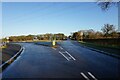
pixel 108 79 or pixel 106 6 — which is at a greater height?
pixel 106 6

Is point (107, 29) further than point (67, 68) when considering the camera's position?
Yes

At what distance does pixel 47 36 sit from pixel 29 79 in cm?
11629

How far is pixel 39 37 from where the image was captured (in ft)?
424

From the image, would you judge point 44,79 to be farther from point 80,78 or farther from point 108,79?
point 108,79

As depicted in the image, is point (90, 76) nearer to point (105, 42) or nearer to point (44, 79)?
point (44, 79)

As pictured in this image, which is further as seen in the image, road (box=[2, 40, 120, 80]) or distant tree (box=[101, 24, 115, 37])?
distant tree (box=[101, 24, 115, 37])

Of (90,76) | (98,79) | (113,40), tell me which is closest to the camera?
(98,79)

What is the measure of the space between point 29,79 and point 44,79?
0.75 meters

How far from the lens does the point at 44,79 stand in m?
11.6

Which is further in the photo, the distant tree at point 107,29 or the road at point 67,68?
the distant tree at point 107,29

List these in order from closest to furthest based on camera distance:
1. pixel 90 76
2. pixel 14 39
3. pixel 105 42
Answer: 1. pixel 90 76
2. pixel 105 42
3. pixel 14 39

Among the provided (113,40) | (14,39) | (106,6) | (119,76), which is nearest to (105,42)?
(113,40)

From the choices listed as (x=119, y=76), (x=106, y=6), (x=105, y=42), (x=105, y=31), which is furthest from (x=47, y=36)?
(x=119, y=76)

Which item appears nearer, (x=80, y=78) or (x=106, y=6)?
(x=80, y=78)
